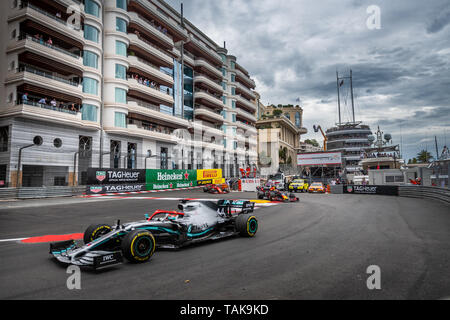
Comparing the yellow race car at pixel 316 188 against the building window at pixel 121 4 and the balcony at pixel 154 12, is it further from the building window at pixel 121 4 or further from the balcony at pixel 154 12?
the balcony at pixel 154 12

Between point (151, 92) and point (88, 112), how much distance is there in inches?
381

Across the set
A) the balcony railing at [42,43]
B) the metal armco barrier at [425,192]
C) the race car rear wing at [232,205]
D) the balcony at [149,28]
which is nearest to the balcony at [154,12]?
the balcony at [149,28]

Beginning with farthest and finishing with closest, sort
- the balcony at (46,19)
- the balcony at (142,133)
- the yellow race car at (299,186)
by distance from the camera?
1. the balcony at (142,133)
2. the yellow race car at (299,186)
3. the balcony at (46,19)

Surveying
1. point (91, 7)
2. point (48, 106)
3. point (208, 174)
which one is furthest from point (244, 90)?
point (48, 106)

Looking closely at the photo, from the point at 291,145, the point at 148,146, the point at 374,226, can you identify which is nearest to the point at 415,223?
the point at 374,226

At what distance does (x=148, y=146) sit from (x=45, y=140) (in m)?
12.9

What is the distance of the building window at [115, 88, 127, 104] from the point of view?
31922 millimetres

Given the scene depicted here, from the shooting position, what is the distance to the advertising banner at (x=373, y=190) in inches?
958

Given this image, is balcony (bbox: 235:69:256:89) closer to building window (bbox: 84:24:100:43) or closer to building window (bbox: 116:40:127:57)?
building window (bbox: 116:40:127:57)

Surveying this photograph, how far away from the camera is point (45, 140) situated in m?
25.2

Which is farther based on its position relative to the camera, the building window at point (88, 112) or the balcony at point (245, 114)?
the balcony at point (245, 114)

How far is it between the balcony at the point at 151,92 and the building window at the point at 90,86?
174 inches

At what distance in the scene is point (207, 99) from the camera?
167 ft

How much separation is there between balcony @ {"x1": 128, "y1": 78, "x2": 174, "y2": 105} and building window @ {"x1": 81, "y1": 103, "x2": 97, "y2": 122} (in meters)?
6.01
